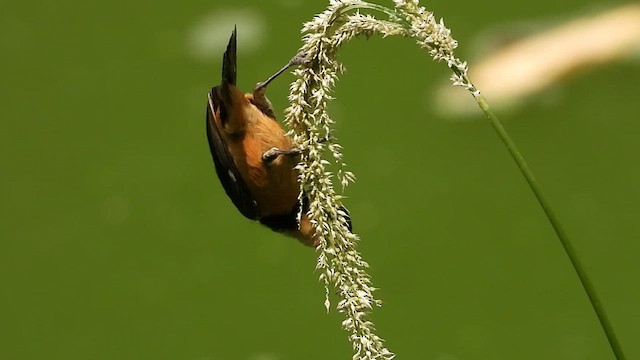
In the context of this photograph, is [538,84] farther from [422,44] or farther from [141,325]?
[422,44]

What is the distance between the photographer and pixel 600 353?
117cm

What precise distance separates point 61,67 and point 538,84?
593 mm

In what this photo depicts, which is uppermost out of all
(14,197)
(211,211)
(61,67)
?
(61,67)

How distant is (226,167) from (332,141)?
20 cm

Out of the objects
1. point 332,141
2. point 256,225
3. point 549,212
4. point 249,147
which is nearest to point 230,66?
point 249,147

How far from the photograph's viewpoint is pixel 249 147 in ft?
2.27

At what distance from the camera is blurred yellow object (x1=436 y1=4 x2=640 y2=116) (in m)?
1.17

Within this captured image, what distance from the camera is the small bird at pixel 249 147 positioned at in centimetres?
67

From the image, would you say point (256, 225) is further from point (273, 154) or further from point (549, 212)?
point (549, 212)

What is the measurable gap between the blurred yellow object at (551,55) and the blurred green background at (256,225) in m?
0.02

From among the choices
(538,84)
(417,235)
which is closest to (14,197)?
(417,235)

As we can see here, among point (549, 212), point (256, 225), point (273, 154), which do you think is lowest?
point (549, 212)

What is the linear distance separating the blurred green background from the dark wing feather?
1.54ft

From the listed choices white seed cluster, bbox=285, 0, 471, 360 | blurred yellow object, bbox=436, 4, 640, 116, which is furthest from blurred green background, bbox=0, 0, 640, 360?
white seed cluster, bbox=285, 0, 471, 360
